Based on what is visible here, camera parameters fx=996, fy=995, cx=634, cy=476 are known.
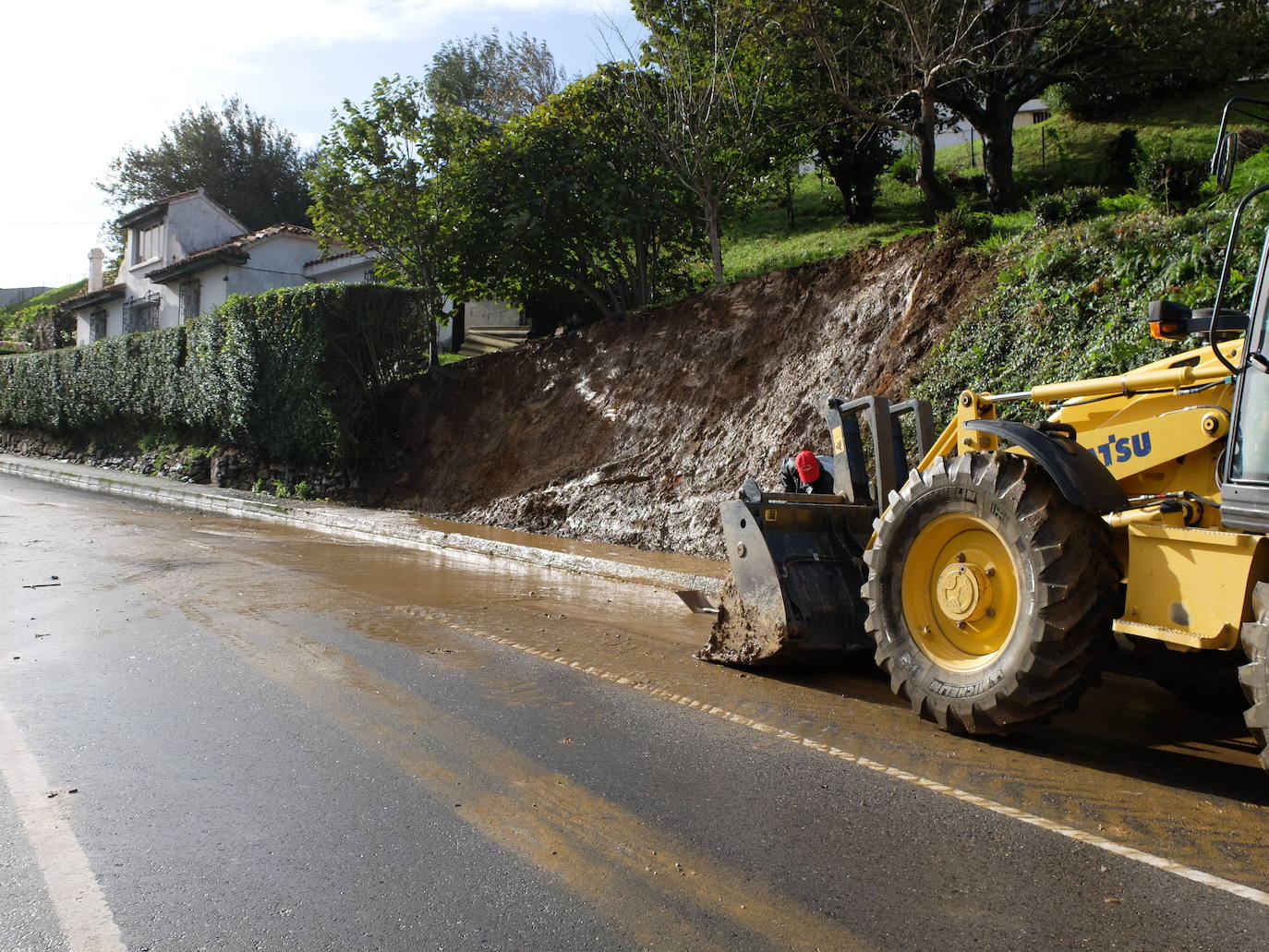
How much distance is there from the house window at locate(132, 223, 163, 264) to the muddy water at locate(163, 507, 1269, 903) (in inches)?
1420

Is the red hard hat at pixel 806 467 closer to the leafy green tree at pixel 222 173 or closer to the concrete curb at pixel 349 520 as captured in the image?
the concrete curb at pixel 349 520

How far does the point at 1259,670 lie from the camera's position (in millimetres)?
4078

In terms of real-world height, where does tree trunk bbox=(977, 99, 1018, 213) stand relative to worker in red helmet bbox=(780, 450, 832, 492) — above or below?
above

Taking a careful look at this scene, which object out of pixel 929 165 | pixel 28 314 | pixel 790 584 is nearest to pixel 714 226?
pixel 929 165

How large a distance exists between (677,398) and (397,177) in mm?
8505

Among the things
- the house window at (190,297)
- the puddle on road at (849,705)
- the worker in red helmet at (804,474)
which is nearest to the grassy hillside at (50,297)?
the house window at (190,297)

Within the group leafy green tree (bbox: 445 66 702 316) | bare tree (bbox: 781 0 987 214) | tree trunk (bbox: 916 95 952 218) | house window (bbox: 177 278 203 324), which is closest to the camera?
bare tree (bbox: 781 0 987 214)

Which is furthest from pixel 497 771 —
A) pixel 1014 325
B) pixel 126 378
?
pixel 126 378

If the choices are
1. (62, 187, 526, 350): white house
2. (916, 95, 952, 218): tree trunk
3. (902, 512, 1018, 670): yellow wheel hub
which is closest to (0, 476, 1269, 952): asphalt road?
(902, 512, 1018, 670): yellow wheel hub

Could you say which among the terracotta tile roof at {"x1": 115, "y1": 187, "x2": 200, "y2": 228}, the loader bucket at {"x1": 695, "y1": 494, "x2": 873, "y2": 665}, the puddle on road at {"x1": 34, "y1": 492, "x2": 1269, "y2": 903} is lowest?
the puddle on road at {"x1": 34, "y1": 492, "x2": 1269, "y2": 903}

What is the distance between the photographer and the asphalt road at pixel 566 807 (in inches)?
132

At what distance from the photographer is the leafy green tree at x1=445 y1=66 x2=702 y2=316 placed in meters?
19.0

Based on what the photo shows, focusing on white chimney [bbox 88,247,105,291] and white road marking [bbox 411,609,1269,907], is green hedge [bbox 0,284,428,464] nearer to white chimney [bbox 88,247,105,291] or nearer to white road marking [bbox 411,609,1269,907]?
white road marking [bbox 411,609,1269,907]

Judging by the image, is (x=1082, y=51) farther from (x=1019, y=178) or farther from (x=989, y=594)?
(x=989, y=594)
